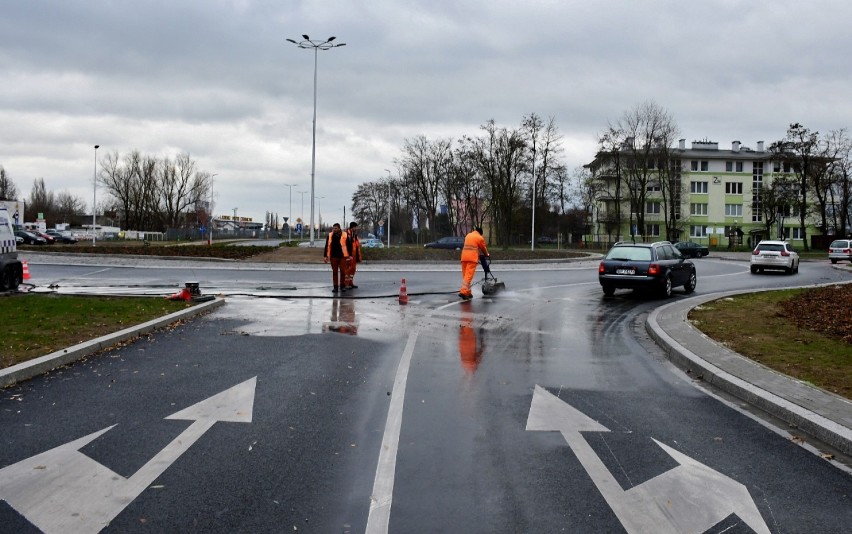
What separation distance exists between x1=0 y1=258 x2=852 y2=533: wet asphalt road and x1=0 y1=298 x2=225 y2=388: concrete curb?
0.23m

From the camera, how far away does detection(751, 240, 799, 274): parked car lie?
30547 millimetres

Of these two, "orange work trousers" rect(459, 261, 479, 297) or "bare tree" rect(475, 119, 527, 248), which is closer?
"orange work trousers" rect(459, 261, 479, 297)

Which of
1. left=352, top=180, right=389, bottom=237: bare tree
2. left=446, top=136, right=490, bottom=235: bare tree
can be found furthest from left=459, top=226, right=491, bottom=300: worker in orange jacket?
left=352, top=180, right=389, bottom=237: bare tree

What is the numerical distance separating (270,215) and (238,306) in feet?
417

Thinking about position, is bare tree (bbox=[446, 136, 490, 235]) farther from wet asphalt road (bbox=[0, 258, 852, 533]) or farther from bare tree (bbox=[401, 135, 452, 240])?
wet asphalt road (bbox=[0, 258, 852, 533])

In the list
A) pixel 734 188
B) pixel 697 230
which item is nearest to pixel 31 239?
pixel 697 230

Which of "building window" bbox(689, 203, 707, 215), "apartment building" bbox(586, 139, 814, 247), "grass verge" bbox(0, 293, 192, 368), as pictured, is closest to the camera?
"grass verge" bbox(0, 293, 192, 368)

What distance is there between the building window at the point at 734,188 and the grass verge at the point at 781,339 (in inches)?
3212

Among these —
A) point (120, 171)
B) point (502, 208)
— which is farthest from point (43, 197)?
point (502, 208)

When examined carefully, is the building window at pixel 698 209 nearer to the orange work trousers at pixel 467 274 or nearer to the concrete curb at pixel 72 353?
the orange work trousers at pixel 467 274

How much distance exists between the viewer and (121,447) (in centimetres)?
516

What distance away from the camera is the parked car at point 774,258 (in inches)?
1203

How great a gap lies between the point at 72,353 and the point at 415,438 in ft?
16.8

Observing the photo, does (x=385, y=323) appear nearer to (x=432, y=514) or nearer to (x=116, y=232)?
(x=432, y=514)
